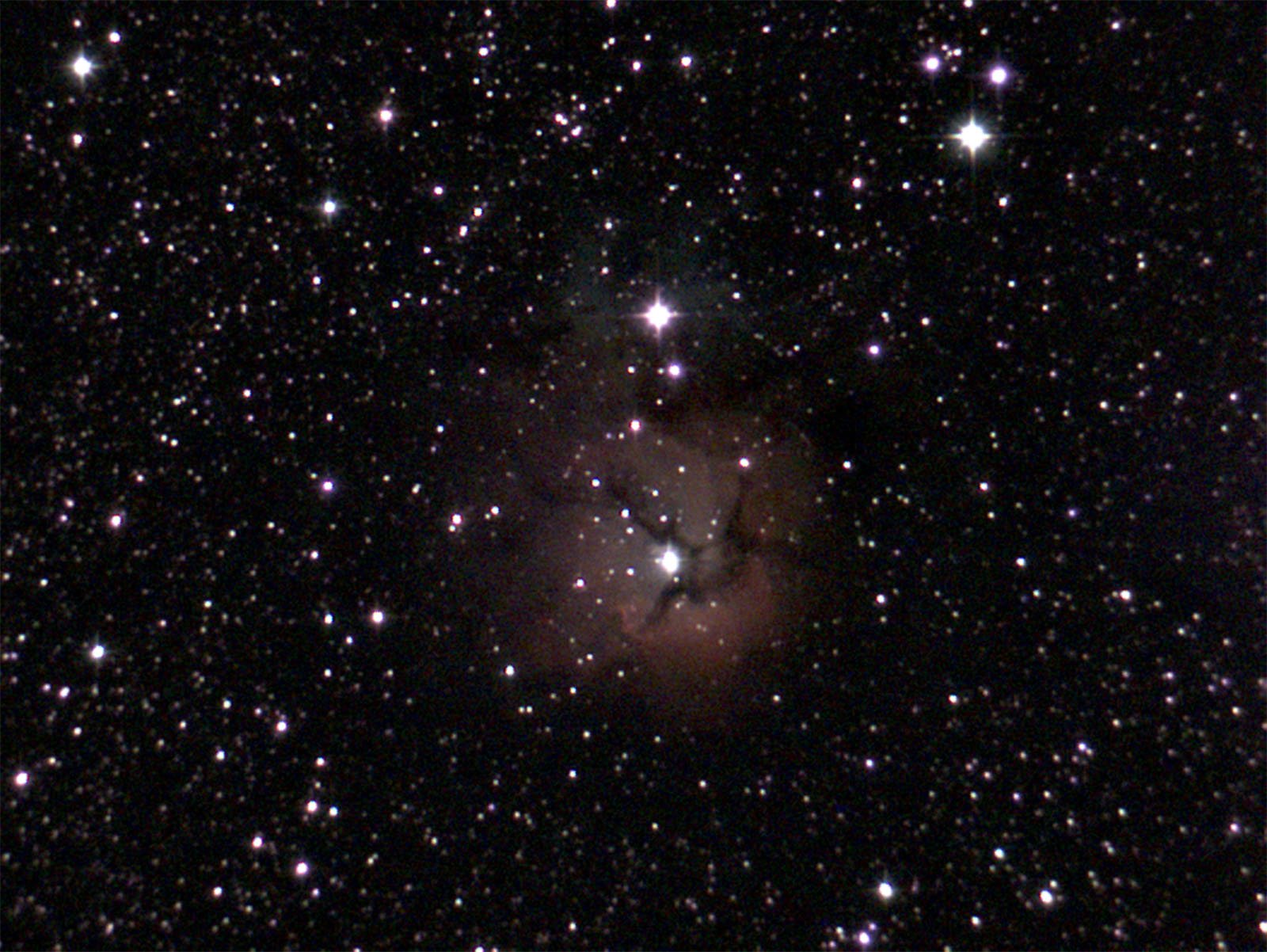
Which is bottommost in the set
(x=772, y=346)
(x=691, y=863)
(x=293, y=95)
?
(x=691, y=863)

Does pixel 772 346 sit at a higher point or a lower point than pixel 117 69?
lower

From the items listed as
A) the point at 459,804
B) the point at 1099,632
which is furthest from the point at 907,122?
the point at 459,804

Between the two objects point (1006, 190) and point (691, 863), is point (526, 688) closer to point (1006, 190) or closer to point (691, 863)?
point (691, 863)
